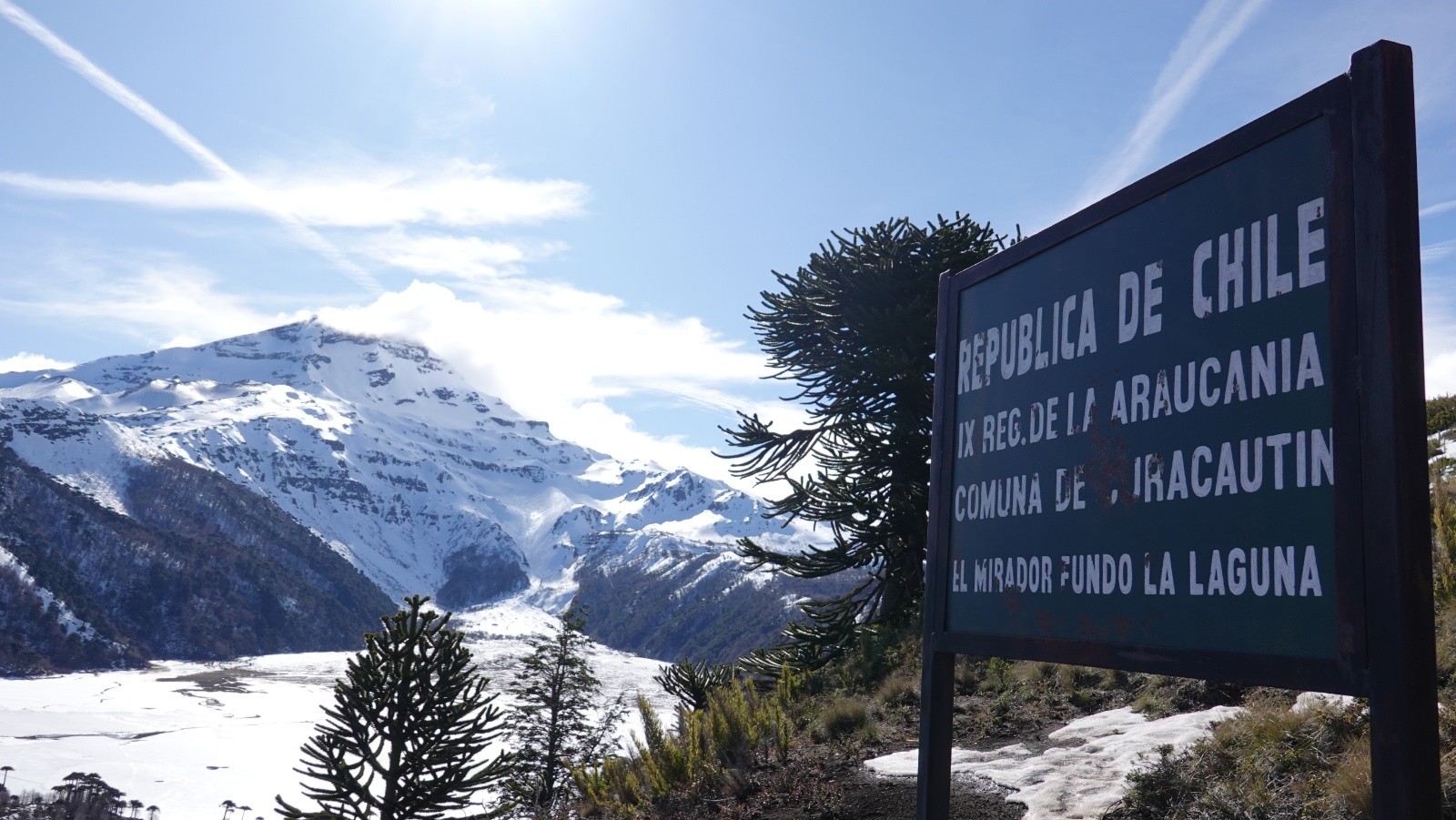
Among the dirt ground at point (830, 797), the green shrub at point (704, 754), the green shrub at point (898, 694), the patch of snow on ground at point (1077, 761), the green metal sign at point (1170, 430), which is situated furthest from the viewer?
the green shrub at point (898, 694)

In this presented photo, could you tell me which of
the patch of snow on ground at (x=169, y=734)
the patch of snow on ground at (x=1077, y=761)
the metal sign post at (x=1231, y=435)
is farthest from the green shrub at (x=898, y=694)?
the patch of snow on ground at (x=169, y=734)

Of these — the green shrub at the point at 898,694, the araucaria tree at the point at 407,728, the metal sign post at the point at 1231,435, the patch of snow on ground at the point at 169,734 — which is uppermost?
the metal sign post at the point at 1231,435

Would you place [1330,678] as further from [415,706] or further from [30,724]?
[30,724]

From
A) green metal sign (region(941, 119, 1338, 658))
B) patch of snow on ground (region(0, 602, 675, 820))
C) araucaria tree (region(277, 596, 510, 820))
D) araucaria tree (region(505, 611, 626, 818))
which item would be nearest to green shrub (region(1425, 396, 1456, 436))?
green metal sign (region(941, 119, 1338, 658))

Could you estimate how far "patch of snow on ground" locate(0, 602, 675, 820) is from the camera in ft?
381

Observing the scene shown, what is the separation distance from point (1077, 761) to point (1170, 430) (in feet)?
13.7

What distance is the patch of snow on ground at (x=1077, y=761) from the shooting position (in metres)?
6.02

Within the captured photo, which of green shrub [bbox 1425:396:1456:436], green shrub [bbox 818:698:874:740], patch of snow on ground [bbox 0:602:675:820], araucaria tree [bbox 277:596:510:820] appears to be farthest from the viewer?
patch of snow on ground [bbox 0:602:675:820]

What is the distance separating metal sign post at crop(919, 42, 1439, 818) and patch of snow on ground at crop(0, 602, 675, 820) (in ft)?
282

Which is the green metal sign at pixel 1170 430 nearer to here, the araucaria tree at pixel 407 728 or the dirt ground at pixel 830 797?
the dirt ground at pixel 830 797

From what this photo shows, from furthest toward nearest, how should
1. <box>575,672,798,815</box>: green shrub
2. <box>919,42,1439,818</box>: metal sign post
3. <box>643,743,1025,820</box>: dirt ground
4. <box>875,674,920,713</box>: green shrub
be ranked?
<box>875,674,920,713</box>: green shrub → <box>575,672,798,815</box>: green shrub → <box>643,743,1025,820</box>: dirt ground → <box>919,42,1439,818</box>: metal sign post

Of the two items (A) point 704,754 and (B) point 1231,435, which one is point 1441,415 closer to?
(A) point 704,754

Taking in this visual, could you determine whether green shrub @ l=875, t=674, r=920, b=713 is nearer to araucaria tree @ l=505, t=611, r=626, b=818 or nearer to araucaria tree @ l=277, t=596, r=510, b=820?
araucaria tree @ l=277, t=596, r=510, b=820

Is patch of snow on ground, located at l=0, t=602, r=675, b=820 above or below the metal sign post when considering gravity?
below
